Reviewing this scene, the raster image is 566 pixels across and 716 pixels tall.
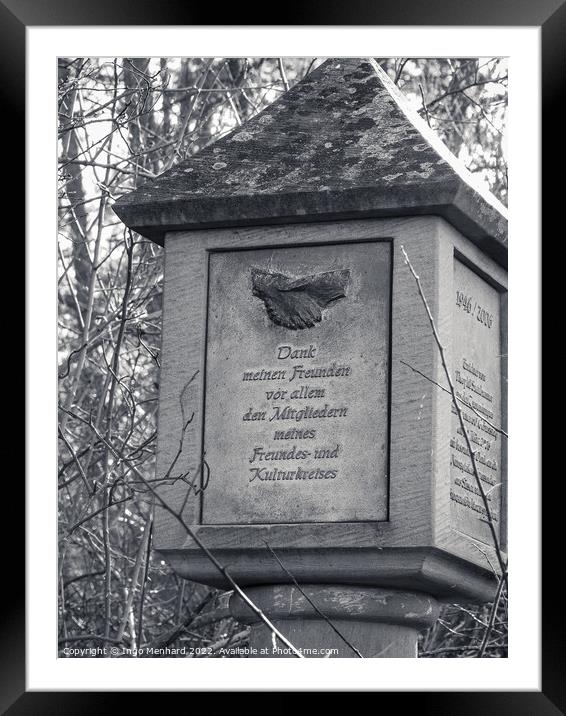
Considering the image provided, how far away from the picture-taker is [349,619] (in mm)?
5215

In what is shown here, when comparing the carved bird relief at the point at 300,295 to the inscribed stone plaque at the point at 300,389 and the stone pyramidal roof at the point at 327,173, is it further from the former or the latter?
the stone pyramidal roof at the point at 327,173

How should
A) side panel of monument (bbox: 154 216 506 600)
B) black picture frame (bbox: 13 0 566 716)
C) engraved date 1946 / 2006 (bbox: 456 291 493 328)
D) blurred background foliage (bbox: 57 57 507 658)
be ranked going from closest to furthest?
black picture frame (bbox: 13 0 566 716) < side panel of monument (bbox: 154 216 506 600) < engraved date 1946 / 2006 (bbox: 456 291 493 328) < blurred background foliage (bbox: 57 57 507 658)

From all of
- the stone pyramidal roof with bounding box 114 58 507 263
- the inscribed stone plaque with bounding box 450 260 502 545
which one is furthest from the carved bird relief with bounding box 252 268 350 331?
the inscribed stone plaque with bounding box 450 260 502 545

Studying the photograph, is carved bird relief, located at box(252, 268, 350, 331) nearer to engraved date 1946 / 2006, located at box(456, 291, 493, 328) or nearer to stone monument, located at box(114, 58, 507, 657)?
stone monument, located at box(114, 58, 507, 657)

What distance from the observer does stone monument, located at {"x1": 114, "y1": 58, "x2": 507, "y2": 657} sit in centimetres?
516

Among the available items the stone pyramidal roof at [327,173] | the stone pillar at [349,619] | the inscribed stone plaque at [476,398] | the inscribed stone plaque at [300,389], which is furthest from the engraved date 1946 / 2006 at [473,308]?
the stone pillar at [349,619]

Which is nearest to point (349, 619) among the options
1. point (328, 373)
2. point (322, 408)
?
point (322, 408)

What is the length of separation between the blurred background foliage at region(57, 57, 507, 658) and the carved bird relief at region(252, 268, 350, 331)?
4.11ft

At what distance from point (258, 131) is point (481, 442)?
1314 mm

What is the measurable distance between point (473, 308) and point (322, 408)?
2.30 ft

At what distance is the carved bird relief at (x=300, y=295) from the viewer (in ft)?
17.5

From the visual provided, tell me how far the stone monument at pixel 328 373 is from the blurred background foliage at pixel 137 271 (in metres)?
1.06

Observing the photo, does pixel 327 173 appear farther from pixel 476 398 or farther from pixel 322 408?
pixel 476 398

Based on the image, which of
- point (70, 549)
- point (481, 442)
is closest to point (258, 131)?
point (481, 442)
